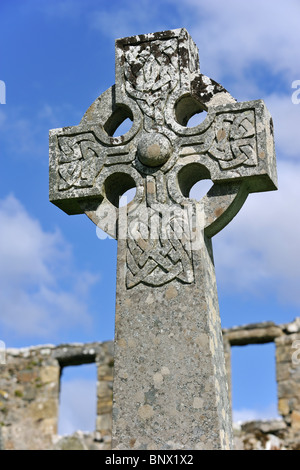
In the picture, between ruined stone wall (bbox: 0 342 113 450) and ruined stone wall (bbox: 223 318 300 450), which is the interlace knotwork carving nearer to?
ruined stone wall (bbox: 223 318 300 450)

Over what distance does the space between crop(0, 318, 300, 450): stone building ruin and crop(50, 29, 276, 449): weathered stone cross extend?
408 inches

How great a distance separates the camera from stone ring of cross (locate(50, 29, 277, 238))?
5.38 metres

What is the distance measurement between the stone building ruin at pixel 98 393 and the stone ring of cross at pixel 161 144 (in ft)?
33.9

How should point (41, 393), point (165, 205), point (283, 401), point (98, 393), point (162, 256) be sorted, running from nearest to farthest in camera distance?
1. point (162, 256)
2. point (165, 205)
3. point (283, 401)
4. point (98, 393)
5. point (41, 393)

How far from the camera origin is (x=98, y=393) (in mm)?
16766

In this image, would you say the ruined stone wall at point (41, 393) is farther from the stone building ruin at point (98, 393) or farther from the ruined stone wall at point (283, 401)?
the ruined stone wall at point (283, 401)

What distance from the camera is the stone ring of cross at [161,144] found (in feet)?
17.6

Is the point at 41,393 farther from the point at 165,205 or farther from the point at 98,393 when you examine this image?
the point at 165,205

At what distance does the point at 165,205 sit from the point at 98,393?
11820 mm

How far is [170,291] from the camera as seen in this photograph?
523 cm

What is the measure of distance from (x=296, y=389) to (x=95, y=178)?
10.6m

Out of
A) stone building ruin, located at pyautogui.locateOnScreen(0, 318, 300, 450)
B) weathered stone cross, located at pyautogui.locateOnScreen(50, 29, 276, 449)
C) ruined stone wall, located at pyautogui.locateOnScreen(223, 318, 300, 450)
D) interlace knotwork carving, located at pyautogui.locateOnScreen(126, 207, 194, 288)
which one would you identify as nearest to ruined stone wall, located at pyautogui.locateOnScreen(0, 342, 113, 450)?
stone building ruin, located at pyautogui.locateOnScreen(0, 318, 300, 450)

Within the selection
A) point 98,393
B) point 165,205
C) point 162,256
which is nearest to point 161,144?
point 165,205
